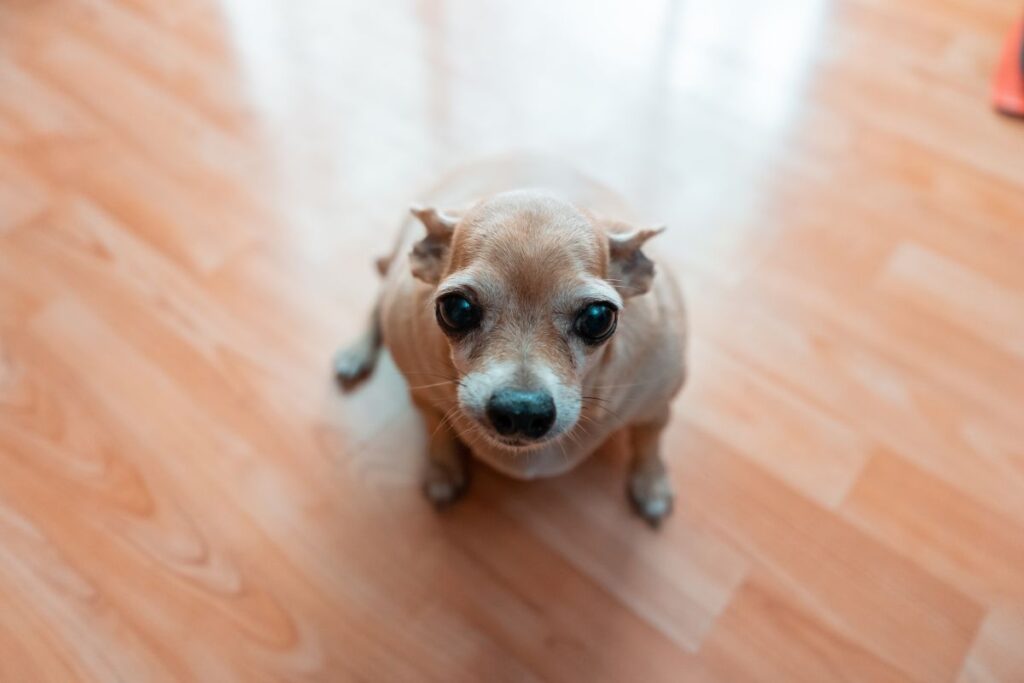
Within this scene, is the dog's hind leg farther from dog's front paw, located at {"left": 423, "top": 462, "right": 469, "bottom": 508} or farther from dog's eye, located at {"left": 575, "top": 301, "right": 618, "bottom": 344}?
dog's eye, located at {"left": 575, "top": 301, "right": 618, "bottom": 344}

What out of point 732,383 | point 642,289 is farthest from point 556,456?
point 732,383

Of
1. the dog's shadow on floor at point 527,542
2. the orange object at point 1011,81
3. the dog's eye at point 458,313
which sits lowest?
the dog's shadow on floor at point 527,542

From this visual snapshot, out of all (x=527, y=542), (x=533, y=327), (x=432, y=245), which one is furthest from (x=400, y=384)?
Result: (x=533, y=327)

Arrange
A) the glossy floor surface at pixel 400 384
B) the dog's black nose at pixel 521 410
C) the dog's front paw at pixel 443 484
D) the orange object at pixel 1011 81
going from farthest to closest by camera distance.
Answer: the orange object at pixel 1011 81 < the dog's front paw at pixel 443 484 < the glossy floor surface at pixel 400 384 < the dog's black nose at pixel 521 410

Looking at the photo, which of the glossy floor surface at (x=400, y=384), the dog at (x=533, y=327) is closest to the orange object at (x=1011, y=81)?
the glossy floor surface at (x=400, y=384)

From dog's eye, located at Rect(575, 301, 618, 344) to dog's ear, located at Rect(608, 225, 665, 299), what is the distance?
9 cm

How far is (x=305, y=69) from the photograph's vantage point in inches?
102

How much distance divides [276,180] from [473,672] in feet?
4.84

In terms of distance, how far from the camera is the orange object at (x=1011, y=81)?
2.40 metres

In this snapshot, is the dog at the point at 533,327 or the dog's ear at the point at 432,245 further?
the dog's ear at the point at 432,245

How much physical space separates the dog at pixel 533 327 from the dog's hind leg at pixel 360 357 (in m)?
0.25

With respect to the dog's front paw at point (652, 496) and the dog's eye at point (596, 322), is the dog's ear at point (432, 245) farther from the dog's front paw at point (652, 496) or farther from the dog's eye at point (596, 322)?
the dog's front paw at point (652, 496)

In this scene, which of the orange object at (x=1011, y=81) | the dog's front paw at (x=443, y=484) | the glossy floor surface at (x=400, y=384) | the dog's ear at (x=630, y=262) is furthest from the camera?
the orange object at (x=1011, y=81)

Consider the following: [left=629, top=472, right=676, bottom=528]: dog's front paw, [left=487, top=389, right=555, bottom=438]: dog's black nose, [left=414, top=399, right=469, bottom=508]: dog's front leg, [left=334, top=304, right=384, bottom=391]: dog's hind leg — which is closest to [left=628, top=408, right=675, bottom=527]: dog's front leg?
[left=629, top=472, right=676, bottom=528]: dog's front paw
